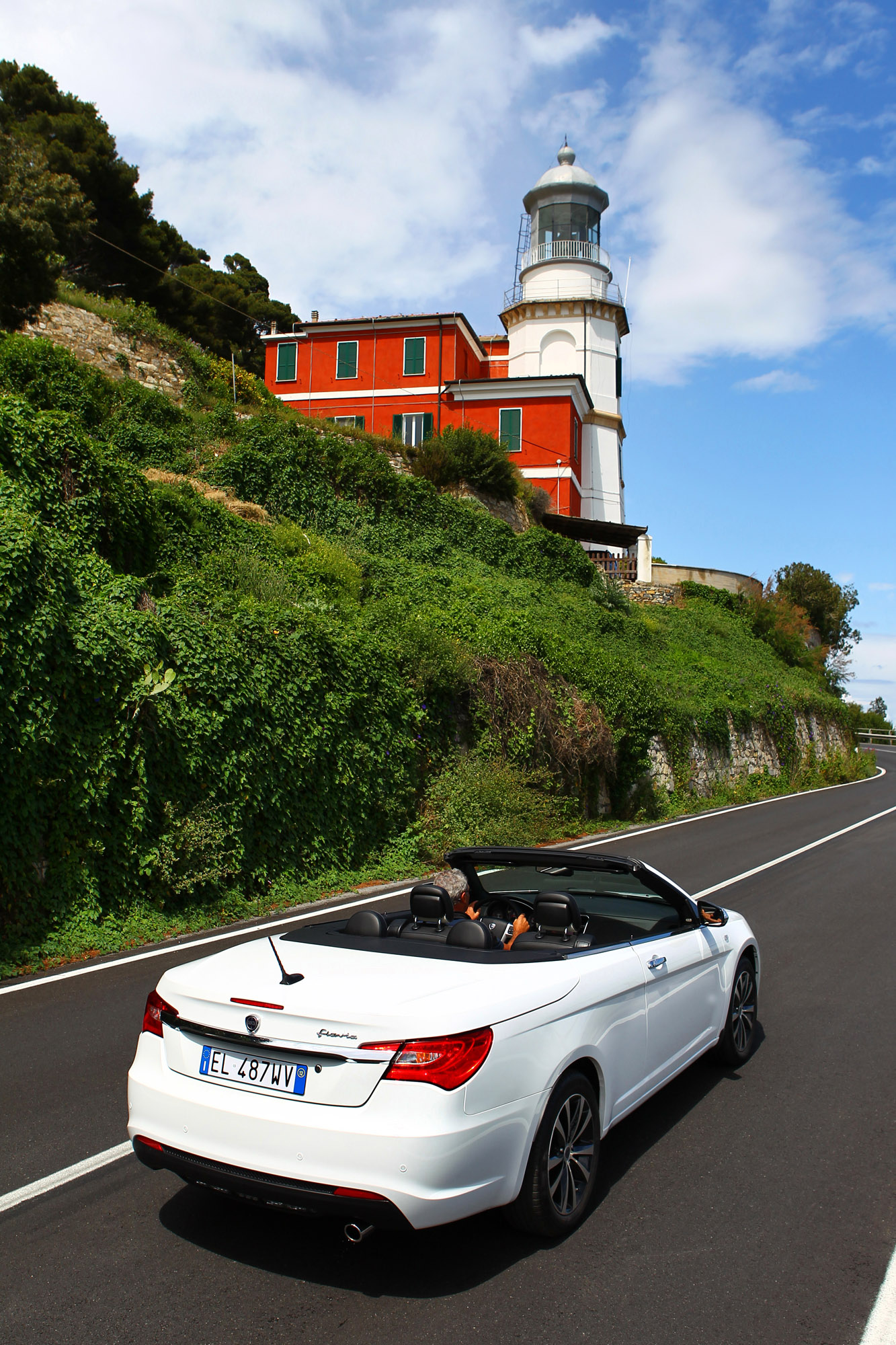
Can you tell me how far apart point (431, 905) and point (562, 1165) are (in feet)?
4.62

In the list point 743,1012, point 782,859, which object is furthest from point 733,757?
point 743,1012

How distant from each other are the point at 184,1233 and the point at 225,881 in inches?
269

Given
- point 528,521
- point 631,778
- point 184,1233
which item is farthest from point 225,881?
point 528,521

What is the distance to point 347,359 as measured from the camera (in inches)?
1657

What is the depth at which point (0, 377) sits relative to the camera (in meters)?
18.4

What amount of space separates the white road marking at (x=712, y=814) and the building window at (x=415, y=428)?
2139 centimetres

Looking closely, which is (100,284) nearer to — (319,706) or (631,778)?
(631,778)

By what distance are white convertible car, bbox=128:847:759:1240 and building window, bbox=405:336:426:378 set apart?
39737 mm

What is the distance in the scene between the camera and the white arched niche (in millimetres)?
45781

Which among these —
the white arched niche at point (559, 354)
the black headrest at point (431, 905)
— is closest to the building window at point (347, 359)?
the white arched niche at point (559, 354)

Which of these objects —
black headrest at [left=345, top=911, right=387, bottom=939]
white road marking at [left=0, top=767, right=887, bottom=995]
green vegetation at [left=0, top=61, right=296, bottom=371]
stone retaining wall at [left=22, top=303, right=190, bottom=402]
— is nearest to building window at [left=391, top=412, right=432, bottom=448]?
green vegetation at [left=0, top=61, right=296, bottom=371]

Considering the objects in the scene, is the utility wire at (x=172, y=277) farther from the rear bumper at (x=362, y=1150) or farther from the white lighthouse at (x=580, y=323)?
the rear bumper at (x=362, y=1150)

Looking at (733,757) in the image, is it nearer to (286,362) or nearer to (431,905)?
(431,905)

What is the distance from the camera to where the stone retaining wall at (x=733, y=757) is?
2422 cm
